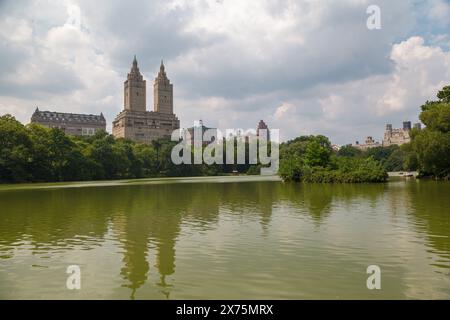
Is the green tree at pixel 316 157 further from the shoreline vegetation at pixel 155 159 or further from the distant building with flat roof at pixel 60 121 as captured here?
the distant building with flat roof at pixel 60 121

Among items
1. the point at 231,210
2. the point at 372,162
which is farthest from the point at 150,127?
the point at 231,210

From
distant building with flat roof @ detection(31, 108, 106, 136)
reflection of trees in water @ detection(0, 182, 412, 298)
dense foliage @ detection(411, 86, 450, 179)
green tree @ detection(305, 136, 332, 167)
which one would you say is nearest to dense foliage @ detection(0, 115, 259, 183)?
green tree @ detection(305, 136, 332, 167)

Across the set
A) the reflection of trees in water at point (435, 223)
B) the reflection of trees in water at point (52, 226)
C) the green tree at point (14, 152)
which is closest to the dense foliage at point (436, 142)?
the reflection of trees in water at point (435, 223)

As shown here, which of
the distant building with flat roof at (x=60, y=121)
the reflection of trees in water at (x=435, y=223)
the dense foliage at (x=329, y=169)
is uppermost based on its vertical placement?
the distant building with flat roof at (x=60, y=121)

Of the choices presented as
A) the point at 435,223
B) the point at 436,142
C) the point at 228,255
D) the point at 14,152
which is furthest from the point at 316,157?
the point at 228,255

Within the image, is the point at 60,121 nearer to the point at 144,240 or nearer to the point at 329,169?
the point at 329,169

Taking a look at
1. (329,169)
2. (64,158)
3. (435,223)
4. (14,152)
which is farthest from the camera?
(64,158)

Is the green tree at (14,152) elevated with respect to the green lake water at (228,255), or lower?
elevated

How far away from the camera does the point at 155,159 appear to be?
357ft

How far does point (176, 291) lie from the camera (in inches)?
330

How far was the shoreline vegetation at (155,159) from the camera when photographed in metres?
52.9

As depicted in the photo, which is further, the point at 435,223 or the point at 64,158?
the point at 64,158

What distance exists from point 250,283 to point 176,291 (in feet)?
5.16

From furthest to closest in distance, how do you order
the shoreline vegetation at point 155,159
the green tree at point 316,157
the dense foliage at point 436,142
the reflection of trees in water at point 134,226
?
the green tree at point 316,157
the shoreline vegetation at point 155,159
the dense foliage at point 436,142
the reflection of trees in water at point 134,226
